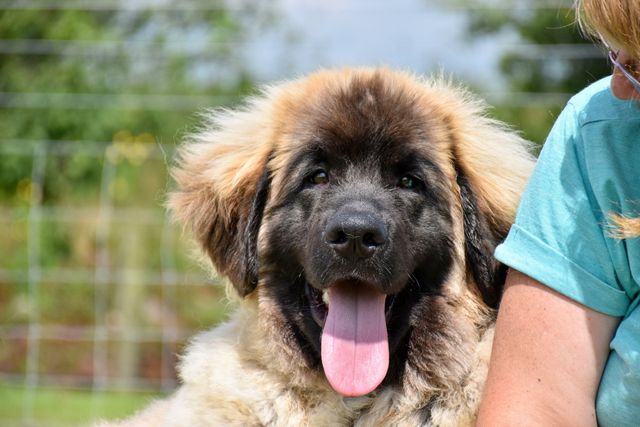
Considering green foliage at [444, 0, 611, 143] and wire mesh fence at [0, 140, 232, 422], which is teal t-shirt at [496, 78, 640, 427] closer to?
wire mesh fence at [0, 140, 232, 422]

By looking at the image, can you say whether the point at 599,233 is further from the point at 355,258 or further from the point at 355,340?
the point at 355,340

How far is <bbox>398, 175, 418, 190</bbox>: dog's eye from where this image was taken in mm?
3354

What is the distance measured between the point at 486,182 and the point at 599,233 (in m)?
0.82

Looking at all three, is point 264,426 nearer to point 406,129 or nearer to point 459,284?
point 459,284

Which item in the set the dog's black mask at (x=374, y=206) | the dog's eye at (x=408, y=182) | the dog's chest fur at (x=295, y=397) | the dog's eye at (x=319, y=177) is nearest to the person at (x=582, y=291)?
the dog's chest fur at (x=295, y=397)

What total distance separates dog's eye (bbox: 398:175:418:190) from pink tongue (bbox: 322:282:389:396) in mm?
396

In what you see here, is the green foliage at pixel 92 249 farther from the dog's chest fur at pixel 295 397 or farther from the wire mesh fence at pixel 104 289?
the dog's chest fur at pixel 295 397

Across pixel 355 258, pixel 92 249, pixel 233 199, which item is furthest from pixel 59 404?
Answer: pixel 355 258

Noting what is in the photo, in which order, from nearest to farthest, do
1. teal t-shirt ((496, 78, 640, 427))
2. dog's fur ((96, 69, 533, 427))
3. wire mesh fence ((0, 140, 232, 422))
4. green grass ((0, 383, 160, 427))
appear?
teal t-shirt ((496, 78, 640, 427)), dog's fur ((96, 69, 533, 427)), green grass ((0, 383, 160, 427)), wire mesh fence ((0, 140, 232, 422))

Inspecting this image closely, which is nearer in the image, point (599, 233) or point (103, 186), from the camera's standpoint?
point (599, 233)

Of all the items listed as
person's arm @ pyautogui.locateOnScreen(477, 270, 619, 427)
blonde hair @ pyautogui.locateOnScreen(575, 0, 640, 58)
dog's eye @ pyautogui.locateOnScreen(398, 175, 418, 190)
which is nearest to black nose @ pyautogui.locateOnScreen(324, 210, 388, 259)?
dog's eye @ pyautogui.locateOnScreen(398, 175, 418, 190)

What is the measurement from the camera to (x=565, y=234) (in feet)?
8.50

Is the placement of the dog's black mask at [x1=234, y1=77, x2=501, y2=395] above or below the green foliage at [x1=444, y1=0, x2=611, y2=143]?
above

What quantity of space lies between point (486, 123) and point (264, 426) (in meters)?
1.38
